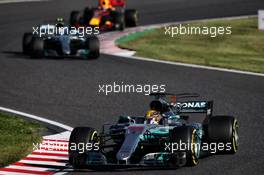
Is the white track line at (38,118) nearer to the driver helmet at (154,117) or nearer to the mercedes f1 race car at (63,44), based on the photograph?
the driver helmet at (154,117)

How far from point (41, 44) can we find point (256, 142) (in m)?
13.5

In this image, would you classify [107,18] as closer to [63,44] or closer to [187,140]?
[63,44]

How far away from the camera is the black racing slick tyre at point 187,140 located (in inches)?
564

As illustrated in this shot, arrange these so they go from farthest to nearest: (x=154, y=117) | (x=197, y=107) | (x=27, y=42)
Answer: (x=27, y=42)
(x=197, y=107)
(x=154, y=117)

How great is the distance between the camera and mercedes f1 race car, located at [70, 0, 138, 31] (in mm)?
36188

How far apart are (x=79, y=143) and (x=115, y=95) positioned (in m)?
7.63

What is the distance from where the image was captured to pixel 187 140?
565 inches

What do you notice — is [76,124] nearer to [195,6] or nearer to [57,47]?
[57,47]

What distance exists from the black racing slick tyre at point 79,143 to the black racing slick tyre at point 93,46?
13300 millimetres

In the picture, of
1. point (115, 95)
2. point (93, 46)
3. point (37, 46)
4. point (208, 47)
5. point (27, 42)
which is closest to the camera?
point (115, 95)

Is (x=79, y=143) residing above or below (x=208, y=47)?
above

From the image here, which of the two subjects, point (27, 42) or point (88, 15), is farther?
point (88, 15)

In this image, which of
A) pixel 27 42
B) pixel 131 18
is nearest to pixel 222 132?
pixel 27 42

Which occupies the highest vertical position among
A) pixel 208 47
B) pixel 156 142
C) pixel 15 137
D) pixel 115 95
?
pixel 156 142
